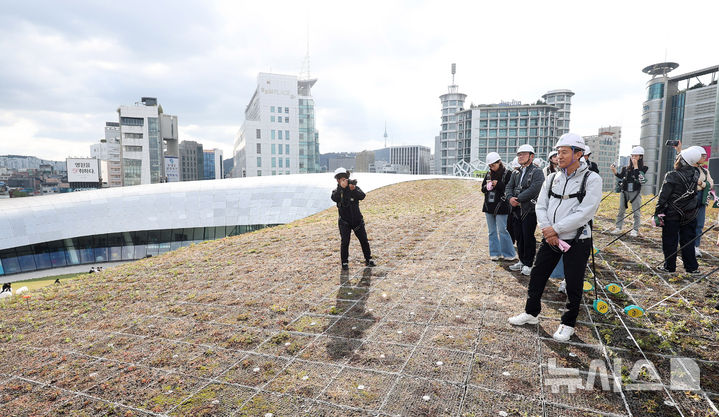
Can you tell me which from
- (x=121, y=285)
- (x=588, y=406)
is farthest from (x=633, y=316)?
(x=121, y=285)

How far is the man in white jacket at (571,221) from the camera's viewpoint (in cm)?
409

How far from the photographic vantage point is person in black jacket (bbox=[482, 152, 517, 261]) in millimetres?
7258

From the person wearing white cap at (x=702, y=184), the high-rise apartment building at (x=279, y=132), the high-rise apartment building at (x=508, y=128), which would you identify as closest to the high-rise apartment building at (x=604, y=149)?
the high-rise apartment building at (x=508, y=128)

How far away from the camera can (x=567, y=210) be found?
13.8 feet

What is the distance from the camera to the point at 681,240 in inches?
263

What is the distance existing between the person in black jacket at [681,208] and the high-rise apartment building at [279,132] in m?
92.8

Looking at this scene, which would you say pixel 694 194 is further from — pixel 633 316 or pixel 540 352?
pixel 540 352

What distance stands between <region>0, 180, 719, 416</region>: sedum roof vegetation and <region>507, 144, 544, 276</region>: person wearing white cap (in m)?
0.56

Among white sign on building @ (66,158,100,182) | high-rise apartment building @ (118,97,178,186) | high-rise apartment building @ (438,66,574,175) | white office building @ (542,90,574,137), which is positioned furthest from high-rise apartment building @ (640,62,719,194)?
white sign on building @ (66,158,100,182)

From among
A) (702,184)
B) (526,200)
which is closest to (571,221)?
(526,200)

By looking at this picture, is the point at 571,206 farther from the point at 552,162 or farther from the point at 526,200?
the point at 552,162

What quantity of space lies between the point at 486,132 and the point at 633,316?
12719cm

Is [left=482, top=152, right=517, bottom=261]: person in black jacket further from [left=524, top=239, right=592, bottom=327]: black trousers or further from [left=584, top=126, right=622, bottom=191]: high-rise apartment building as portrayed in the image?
[left=584, top=126, right=622, bottom=191]: high-rise apartment building

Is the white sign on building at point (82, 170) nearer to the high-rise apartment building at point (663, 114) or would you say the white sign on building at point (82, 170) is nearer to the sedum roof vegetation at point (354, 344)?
the sedum roof vegetation at point (354, 344)
